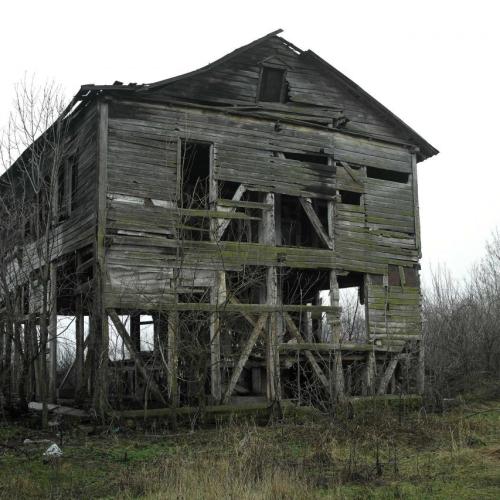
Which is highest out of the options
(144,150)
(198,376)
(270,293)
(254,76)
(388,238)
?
(254,76)

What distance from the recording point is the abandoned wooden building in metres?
14.4

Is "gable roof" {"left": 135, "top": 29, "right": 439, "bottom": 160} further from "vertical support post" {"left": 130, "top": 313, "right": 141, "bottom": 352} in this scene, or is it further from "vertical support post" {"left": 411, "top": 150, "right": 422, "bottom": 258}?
"vertical support post" {"left": 130, "top": 313, "right": 141, "bottom": 352}

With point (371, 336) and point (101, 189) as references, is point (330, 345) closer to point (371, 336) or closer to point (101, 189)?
point (371, 336)

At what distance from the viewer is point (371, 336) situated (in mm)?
17438

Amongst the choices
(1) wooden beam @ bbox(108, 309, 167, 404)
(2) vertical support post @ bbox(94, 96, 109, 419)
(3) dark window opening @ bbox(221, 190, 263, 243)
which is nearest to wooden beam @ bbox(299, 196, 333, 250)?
(3) dark window opening @ bbox(221, 190, 263, 243)

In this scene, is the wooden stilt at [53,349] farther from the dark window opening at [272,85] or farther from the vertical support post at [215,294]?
the dark window opening at [272,85]

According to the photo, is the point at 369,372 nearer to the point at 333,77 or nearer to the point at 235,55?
the point at 333,77

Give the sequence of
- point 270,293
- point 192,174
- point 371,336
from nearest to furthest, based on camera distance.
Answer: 1. point 270,293
2. point 371,336
3. point 192,174

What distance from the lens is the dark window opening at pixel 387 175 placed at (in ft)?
63.1

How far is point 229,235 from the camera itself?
17625mm

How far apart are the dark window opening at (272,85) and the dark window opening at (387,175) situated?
3.51 meters

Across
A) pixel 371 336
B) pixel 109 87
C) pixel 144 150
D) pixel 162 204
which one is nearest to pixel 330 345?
pixel 371 336

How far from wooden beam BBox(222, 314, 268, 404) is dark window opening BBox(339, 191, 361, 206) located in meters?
4.95

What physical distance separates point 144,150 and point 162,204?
4.13 ft
